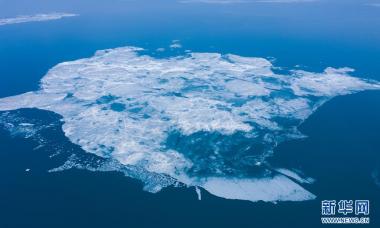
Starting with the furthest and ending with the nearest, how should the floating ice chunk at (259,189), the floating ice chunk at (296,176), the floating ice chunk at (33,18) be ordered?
the floating ice chunk at (33,18), the floating ice chunk at (296,176), the floating ice chunk at (259,189)

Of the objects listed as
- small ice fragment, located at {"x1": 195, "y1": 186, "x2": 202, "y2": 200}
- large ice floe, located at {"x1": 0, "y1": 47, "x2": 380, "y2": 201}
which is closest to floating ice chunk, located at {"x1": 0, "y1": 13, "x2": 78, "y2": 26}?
large ice floe, located at {"x1": 0, "y1": 47, "x2": 380, "y2": 201}

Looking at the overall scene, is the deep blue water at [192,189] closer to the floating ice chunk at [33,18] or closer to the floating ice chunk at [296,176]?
the floating ice chunk at [296,176]

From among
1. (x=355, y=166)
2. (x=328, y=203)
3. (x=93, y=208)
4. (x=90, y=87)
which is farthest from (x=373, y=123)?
(x=90, y=87)

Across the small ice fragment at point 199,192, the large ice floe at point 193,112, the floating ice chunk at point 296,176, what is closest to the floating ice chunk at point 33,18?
the large ice floe at point 193,112

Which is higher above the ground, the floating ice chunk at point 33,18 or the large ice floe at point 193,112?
the floating ice chunk at point 33,18

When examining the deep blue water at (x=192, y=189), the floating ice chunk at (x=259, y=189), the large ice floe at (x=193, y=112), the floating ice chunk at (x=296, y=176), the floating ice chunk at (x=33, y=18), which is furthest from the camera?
the floating ice chunk at (x=33, y=18)

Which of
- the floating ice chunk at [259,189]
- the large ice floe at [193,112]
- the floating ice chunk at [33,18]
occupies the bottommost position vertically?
the floating ice chunk at [259,189]

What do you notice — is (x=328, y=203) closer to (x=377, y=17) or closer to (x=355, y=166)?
(x=355, y=166)
